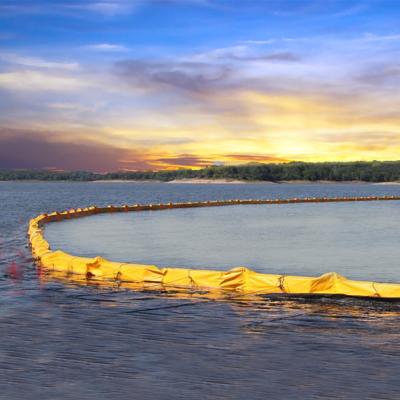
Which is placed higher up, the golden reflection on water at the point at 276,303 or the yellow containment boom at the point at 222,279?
the yellow containment boom at the point at 222,279

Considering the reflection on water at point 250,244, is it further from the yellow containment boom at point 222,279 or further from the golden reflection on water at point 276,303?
the golden reflection on water at point 276,303

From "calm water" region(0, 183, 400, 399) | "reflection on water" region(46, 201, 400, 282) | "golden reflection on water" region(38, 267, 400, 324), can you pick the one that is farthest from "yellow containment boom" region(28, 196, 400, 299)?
"reflection on water" region(46, 201, 400, 282)

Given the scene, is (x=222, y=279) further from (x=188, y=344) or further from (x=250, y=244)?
(x=250, y=244)

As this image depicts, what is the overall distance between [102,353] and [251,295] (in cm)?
743

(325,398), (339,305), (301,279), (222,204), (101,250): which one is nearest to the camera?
(325,398)

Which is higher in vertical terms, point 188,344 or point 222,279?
point 222,279

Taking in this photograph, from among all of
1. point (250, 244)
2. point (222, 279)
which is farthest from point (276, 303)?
point (250, 244)

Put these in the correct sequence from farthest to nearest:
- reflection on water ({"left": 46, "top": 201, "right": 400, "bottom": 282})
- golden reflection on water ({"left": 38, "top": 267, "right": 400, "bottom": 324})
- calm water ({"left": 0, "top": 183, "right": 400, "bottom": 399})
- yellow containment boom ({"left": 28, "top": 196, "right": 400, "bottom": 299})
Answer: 1. reflection on water ({"left": 46, "top": 201, "right": 400, "bottom": 282})
2. yellow containment boom ({"left": 28, "top": 196, "right": 400, "bottom": 299})
3. golden reflection on water ({"left": 38, "top": 267, "right": 400, "bottom": 324})
4. calm water ({"left": 0, "top": 183, "right": 400, "bottom": 399})

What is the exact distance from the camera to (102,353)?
12.3 m

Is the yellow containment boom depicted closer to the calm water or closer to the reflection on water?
the calm water

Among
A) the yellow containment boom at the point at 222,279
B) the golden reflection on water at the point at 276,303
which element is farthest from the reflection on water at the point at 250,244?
the golden reflection on water at the point at 276,303

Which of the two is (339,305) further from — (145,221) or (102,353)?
(145,221)

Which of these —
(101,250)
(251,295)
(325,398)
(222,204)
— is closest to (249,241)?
(101,250)

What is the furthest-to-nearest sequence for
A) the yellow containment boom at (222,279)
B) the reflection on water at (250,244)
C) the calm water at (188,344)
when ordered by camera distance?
1. the reflection on water at (250,244)
2. the yellow containment boom at (222,279)
3. the calm water at (188,344)
